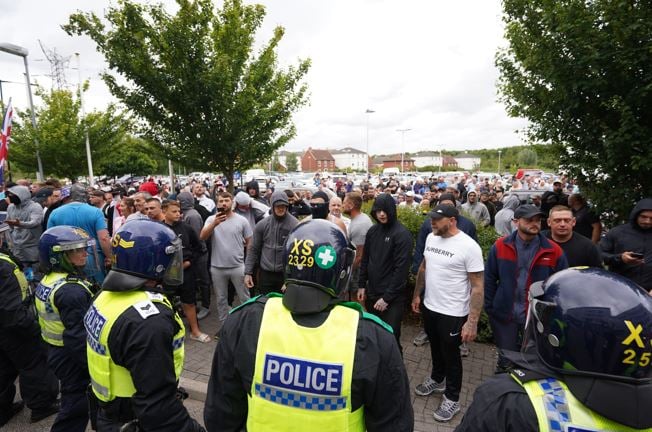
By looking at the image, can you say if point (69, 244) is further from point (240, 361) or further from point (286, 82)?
point (286, 82)

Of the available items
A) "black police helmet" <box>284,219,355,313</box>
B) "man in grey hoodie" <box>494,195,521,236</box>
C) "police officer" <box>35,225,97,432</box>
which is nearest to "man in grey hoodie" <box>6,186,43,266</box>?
"police officer" <box>35,225,97,432</box>

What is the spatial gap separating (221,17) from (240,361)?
9732 mm

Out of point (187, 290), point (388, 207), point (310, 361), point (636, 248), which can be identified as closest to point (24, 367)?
point (187, 290)

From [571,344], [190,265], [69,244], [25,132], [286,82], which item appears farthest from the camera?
[25,132]

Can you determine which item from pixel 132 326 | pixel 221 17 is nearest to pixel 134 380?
pixel 132 326

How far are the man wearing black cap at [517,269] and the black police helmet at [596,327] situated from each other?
2.37m

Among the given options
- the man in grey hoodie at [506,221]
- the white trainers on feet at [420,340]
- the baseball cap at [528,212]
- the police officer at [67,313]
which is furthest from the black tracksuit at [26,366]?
the man in grey hoodie at [506,221]

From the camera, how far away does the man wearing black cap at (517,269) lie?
11.3 ft

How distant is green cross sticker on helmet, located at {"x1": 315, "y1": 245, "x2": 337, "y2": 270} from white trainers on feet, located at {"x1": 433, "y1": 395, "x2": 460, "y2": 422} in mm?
2890

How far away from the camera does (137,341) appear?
1.93 metres

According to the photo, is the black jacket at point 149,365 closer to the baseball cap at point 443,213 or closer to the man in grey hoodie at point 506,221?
the baseball cap at point 443,213

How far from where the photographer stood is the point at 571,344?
3.91 ft

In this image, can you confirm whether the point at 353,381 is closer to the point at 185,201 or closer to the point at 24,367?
the point at 24,367

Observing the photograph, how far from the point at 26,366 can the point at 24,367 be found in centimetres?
2
